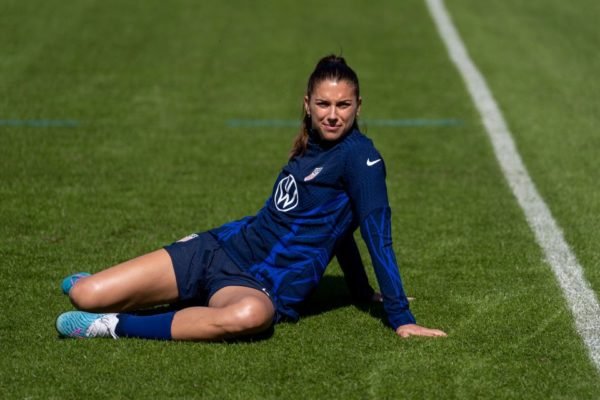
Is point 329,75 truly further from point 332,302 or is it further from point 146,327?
point 146,327

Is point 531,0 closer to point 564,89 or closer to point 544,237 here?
point 564,89

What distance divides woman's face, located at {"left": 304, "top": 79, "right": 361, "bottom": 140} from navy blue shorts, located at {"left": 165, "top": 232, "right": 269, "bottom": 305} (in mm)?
773

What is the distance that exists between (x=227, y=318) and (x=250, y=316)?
10 cm

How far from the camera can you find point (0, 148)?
8992 millimetres

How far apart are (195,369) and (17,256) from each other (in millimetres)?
2155

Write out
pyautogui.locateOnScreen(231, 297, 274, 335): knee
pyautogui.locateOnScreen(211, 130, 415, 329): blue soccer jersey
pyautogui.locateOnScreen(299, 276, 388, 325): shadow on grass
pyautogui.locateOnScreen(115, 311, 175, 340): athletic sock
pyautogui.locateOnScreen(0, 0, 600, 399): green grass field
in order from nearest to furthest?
pyautogui.locateOnScreen(0, 0, 600, 399): green grass field, pyautogui.locateOnScreen(231, 297, 274, 335): knee, pyautogui.locateOnScreen(115, 311, 175, 340): athletic sock, pyautogui.locateOnScreen(211, 130, 415, 329): blue soccer jersey, pyautogui.locateOnScreen(299, 276, 388, 325): shadow on grass

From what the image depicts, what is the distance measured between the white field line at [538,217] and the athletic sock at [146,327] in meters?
1.89

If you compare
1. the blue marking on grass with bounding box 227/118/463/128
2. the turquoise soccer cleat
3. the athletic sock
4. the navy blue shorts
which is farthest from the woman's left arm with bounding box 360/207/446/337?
the blue marking on grass with bounding box 227/118/463/128

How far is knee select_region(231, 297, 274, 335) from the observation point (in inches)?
199

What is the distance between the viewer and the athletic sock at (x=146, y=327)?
5.18m

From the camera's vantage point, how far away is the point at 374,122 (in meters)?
10.1

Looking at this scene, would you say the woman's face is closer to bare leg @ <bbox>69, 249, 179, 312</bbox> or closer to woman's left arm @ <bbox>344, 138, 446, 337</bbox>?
woman's left arm @ <bbox>344, 138, 446, 337</bbox>

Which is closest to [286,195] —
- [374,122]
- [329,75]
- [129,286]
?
[329,75]

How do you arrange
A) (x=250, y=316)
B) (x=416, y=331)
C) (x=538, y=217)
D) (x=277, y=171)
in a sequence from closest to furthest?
(x=250, y=316) → (x=416, y=331) → (x=538, y=217) → (x=277, y=171)
